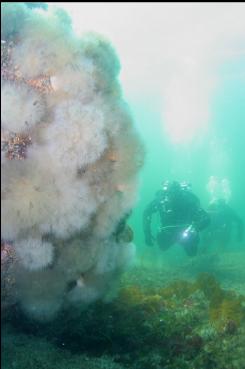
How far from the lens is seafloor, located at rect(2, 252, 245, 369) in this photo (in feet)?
16.6

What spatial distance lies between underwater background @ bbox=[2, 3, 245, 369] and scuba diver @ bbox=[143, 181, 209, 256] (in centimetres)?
126

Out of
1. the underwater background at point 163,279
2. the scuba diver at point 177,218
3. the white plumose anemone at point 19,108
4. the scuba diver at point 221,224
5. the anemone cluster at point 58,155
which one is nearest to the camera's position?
the white plumose anemone at point 19,108

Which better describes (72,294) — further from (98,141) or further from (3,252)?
(98,141)

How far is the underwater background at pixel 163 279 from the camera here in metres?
5.24

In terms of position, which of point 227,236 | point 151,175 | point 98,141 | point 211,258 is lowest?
point 98,141

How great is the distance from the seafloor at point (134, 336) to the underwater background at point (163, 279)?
0.05 ft

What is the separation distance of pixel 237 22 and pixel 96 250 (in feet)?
76.6

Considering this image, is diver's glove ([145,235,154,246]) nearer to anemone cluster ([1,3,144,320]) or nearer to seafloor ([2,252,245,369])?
seafloor ([2,252,245,369])

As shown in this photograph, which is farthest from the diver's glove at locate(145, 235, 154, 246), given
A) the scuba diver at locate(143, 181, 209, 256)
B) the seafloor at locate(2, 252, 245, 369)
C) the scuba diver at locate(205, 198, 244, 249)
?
the scuba diver at locate(205, 198, 244, 249)

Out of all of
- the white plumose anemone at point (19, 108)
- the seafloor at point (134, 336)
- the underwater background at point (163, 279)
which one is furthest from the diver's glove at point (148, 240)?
the white plumose anemone at point (19, 108)

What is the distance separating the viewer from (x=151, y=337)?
5719 mm

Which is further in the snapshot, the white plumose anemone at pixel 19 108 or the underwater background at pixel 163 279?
the underwater background at pixel 163 279

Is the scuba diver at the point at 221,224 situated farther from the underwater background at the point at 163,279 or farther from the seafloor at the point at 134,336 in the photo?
the seafloor at the point at 134,336

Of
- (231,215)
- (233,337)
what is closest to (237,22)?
(231,215)
